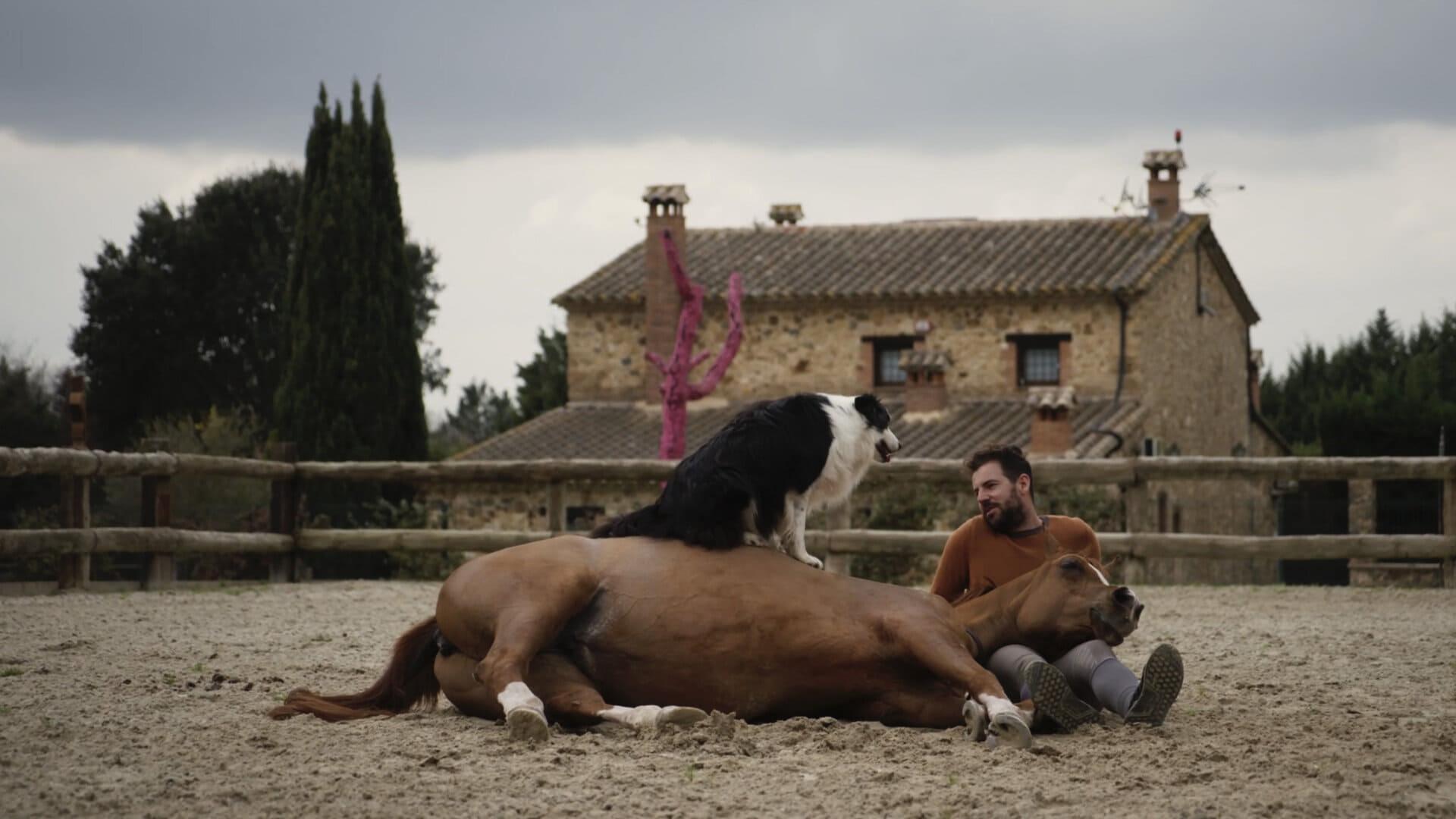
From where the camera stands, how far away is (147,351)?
1453 inches

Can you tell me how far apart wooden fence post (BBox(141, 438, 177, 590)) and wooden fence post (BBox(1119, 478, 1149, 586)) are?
654cm

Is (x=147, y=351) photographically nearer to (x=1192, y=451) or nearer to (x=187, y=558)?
(x=187, y=558)

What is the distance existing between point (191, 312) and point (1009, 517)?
34.5 metres

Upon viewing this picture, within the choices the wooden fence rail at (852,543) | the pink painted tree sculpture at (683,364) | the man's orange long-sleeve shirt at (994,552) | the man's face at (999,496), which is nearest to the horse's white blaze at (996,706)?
the man's orange long-sleeve shirt at (994,552)

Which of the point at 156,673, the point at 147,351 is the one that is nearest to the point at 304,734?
the point at 156,673

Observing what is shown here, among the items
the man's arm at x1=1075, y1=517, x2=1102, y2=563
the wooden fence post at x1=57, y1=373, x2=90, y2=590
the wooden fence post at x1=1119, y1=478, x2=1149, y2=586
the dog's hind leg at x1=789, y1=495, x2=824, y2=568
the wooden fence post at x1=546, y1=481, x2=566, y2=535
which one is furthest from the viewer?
the wooden fence post at x1=546, y1=481, x2=566, y2=535

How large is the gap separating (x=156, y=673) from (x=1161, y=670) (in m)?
3.66

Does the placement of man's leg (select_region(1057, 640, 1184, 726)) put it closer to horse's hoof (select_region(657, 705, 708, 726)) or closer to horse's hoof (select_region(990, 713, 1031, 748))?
horse's hoof (select_region(990, 713, 1031, 748))

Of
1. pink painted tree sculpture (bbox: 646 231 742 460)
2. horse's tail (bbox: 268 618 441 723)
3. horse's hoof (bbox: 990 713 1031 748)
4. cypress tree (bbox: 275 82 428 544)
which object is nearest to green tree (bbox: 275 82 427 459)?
cypress tree (bbox: 275 82 428 544)

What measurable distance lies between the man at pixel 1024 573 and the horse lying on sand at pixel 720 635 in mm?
106

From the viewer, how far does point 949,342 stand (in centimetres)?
2462

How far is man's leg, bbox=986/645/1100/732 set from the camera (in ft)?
15.5

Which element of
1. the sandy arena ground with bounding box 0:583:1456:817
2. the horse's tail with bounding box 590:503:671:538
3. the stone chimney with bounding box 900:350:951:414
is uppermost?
the stone chimney with bounding box 900:350:951:414

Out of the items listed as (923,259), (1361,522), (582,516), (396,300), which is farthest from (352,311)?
(1361,522)
